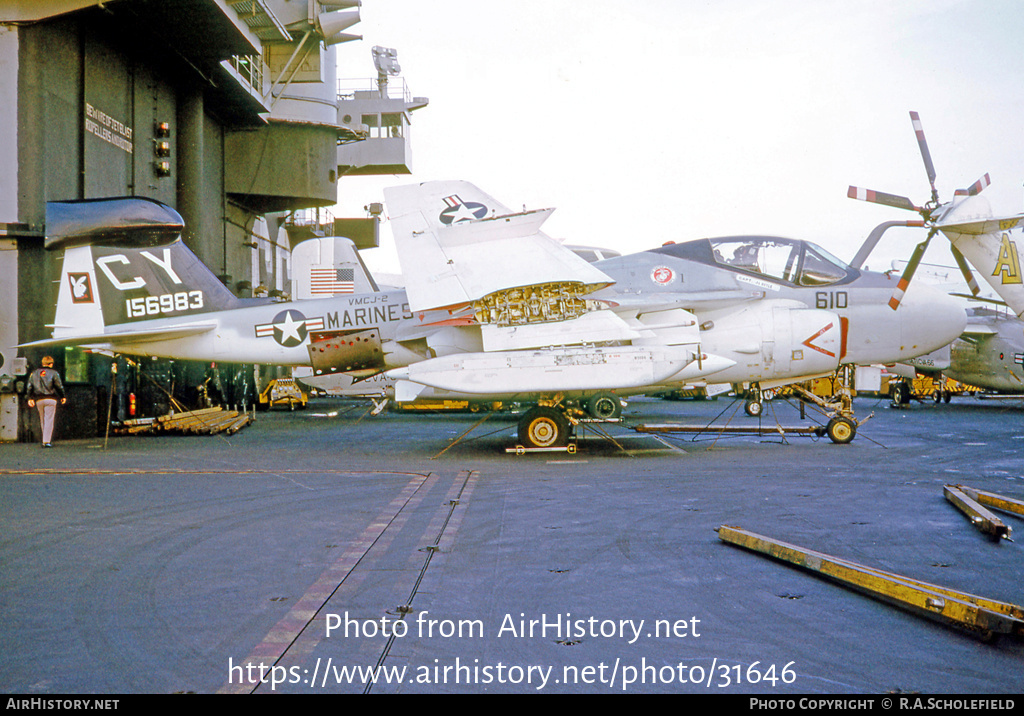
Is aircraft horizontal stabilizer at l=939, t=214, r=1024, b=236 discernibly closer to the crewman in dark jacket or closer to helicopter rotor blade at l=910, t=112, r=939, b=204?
helicopter rotor blade at l=910, t=112, r=939, b=204

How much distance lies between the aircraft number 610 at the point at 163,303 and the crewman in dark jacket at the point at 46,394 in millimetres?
2873

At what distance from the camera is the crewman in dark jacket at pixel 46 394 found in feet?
45.8

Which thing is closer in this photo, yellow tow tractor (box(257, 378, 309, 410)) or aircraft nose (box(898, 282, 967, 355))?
aircraft nose (box(898, 282, 967, 355))

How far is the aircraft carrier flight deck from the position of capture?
333 cm

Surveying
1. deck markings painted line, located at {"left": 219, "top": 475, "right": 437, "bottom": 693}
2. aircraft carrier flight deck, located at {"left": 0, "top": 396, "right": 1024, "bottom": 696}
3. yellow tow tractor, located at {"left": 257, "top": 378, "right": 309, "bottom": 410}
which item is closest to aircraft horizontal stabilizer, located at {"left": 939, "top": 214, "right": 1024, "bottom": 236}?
aircraft carrier flight deck, located at {"left": 0, "top": 396, "right": 1024, "bottom": 696}

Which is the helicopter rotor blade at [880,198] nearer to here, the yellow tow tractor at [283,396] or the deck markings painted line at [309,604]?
the deck markings painted line at [309,604]

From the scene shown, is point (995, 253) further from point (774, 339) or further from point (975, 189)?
point (774, 339)

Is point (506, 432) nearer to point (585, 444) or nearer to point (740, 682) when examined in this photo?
point (585, 444)

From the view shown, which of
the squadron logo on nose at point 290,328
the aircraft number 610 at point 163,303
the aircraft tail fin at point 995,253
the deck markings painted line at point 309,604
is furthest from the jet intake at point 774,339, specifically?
the aircraft number 610 at point 163,303

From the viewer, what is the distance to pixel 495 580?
4785mm

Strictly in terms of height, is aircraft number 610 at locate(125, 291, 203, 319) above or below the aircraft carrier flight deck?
above

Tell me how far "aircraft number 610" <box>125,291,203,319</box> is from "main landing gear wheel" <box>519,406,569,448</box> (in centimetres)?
669

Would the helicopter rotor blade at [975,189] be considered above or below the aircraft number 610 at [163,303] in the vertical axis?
above

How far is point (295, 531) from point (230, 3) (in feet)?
57.7
